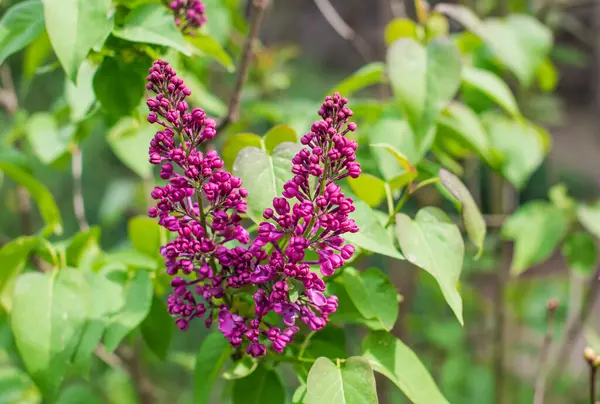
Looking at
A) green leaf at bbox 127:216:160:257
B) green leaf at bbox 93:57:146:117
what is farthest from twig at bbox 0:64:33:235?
green leaf at bbox 93:57:146:117

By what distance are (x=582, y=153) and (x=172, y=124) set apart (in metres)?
2.90

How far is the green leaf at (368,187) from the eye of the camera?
524mm

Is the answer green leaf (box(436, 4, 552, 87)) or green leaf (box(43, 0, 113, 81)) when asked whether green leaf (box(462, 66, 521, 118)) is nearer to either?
green leaf (box(436, 4, 552, 87))

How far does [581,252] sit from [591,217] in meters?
0.07

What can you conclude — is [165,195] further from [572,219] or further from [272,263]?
[572,219]

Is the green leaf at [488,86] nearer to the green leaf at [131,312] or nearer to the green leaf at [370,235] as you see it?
the green leaf at [370,235]

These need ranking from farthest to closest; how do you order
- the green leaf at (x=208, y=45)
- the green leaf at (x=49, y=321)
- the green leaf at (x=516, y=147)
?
the green leaf at (x=516, y=147)
the green leaf at (x=208, y=45)
the green leaf at (x=49, y=321)

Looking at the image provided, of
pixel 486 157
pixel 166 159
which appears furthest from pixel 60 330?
pixel 486 157

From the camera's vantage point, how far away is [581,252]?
0.85 metres

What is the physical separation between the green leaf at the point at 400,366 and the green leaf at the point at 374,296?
0.06 feet

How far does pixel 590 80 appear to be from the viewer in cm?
302

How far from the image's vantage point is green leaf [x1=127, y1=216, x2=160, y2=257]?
656 mm

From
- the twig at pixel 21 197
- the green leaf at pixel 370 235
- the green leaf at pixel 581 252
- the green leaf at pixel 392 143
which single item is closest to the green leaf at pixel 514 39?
the green leaf at pixel 392 143

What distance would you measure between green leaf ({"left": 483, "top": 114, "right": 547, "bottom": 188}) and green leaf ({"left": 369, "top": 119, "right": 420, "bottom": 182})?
0.74ft
